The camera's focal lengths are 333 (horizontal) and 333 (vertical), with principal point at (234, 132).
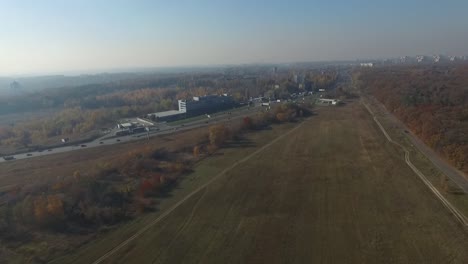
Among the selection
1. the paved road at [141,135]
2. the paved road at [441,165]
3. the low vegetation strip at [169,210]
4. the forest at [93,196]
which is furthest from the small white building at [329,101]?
the forest at [93,196]

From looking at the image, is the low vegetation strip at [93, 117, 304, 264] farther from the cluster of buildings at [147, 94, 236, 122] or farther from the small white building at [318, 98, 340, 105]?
the small white building at [318, 98, 340, 105]

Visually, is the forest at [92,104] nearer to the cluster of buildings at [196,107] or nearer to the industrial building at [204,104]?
the cluster of buildings at [196,107]

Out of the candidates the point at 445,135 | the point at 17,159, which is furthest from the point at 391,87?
the point at 17,159

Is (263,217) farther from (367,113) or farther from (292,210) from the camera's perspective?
(367,113)

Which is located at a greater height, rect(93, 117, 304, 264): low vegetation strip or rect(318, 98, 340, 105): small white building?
rect(318, 98, 340, 105): small white building

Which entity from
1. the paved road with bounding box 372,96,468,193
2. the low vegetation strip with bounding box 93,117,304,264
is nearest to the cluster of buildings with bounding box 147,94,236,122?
the low vegetation strip with bounding box 93,117,304,264
